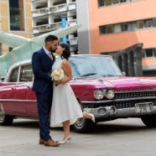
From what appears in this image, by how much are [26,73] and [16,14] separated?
50.6 meters

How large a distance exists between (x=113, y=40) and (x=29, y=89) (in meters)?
46.0

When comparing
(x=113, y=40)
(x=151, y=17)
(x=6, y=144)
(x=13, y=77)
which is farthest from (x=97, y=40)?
(x=6, y=144)

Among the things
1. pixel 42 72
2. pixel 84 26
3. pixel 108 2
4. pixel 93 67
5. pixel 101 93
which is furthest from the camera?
pixel 84 26

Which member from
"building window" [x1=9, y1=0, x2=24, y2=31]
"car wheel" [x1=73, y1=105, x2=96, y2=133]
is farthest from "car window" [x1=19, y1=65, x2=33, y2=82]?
"building window" [x1=9, y1=0, x2=24, y2=31]

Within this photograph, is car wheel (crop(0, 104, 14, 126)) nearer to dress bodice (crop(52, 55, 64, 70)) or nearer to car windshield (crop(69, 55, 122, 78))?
car windshield (crop(69, 55, 122, 78))

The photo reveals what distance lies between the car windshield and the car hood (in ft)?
1.27

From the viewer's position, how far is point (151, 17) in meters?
53.8

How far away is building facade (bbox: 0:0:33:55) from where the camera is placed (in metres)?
62.2

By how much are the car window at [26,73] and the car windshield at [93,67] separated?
4.17 feet

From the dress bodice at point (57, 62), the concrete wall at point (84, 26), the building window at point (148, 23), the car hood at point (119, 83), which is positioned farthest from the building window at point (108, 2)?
the dress bodice at point (57, 62)

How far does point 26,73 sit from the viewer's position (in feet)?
42.4

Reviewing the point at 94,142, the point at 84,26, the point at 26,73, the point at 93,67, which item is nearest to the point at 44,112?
the point at 94,142

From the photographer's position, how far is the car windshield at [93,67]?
458 inches

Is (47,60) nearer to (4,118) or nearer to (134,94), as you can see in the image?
(134,94)
